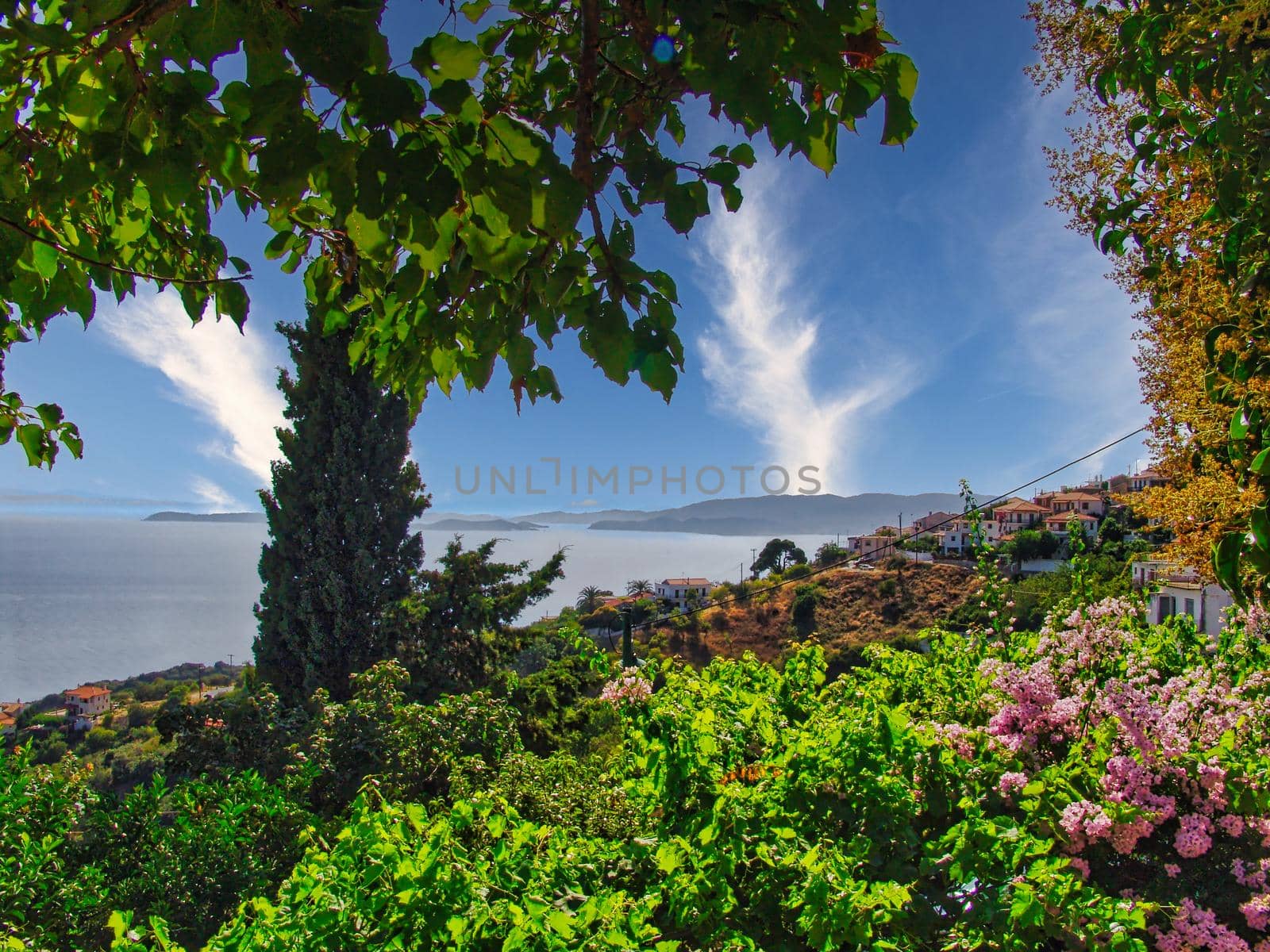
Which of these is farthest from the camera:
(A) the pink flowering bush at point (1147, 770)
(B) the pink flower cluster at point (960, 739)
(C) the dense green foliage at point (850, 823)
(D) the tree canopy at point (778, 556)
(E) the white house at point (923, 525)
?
(D) the tree canopy at point (778, 556)

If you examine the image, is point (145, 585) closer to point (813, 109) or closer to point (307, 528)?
point (307, 528)

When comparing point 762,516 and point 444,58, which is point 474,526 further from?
point 762,516

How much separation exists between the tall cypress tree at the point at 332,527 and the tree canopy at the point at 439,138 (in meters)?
8.32

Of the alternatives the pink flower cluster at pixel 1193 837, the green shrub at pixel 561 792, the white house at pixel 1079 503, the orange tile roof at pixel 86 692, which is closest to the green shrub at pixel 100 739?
the green shrub at pixel 561 792

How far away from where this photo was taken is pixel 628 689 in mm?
2887

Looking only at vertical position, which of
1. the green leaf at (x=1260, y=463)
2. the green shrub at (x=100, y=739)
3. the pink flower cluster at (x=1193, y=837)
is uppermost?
the green leaf at (x=1260, y=463)

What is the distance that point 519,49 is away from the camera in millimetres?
1496

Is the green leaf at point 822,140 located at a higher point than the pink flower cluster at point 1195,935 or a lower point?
higher

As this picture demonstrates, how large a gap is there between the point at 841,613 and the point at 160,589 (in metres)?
120

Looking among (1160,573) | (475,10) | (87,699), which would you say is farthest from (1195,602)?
(87,699)

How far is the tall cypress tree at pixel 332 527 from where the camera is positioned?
30.8 feet

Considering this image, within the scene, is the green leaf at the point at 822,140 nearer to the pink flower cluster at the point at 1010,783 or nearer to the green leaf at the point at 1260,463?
the green leaf at the point at 1260,463

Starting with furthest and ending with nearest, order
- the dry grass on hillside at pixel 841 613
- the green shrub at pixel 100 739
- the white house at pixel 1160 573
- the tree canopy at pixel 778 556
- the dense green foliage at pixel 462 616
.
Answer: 1. the tree canopy at pixel 778 556
2. the dry grass on hillside at pixel 841 613
3. the green shrub at pixel 100 739
4. the dense green foliage at pixel 462 616
5. the white house at pixel 1160 573

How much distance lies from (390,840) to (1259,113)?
3284 millimetres
